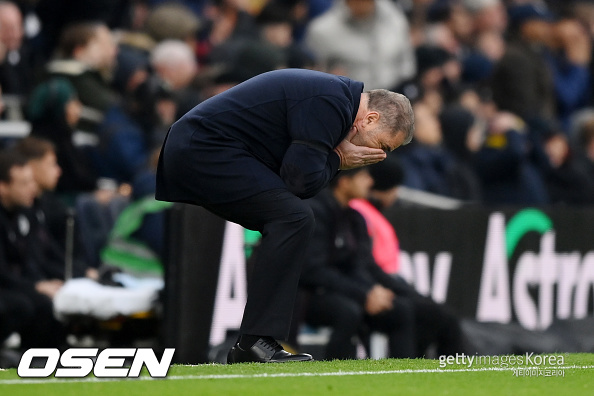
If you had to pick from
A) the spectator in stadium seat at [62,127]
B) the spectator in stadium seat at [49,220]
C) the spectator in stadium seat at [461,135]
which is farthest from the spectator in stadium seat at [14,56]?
the spectator in stadium seat at [461,135]

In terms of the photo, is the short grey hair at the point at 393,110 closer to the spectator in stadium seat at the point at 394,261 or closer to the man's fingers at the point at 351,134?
the man's fingers at the point at 351,134

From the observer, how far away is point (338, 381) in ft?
19.1

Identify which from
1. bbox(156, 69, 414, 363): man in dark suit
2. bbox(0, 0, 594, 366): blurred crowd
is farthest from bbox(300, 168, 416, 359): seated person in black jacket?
bbox(156, 69, 414, 363): man in dark suit

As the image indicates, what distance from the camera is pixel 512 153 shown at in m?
12.6

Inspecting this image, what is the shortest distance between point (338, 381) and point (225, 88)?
5.54 meters

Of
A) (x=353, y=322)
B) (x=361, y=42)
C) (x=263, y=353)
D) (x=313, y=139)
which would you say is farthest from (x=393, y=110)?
(x=361, y=42)

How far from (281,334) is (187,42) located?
660cm

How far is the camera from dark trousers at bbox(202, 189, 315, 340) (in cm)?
627

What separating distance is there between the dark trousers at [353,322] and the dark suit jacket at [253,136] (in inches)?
105

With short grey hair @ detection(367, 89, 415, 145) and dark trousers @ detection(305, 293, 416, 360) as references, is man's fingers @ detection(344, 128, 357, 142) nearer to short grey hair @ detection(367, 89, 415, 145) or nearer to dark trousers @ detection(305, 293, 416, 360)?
short grey hair @ detection(367, 89, 415, 145)

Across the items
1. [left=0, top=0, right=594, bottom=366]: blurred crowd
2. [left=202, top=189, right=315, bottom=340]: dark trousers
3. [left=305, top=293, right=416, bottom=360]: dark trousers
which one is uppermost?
[left=202, top=189, right=315, bottom=340]: dark trousers

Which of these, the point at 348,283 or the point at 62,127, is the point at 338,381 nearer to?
the point at 348,283

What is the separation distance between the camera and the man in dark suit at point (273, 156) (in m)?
6.26

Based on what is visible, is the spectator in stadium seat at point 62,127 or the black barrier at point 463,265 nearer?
the black barrier at point 463,265
